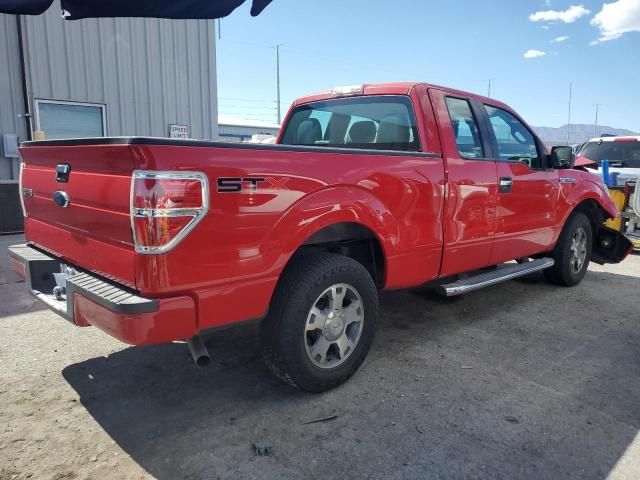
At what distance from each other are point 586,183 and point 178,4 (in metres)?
4.62

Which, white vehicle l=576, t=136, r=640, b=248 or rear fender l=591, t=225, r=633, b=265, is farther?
white vehicle l=576, t=136, r=640, b=248

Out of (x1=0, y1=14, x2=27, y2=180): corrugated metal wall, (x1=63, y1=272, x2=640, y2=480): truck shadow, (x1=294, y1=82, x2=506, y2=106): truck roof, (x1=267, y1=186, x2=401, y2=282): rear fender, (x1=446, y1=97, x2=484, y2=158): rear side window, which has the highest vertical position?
(x1=0, y1=14, x2=27, y2=180): corrugated metal wall

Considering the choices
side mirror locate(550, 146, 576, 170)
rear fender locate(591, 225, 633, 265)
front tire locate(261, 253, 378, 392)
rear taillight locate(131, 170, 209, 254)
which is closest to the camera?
rear taillight locate(131, 170, 209, 254)

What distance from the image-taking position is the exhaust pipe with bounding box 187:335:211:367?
2562 mm

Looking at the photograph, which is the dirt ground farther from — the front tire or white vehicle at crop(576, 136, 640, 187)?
white vehicle at crop(576, 136, 640, 187)

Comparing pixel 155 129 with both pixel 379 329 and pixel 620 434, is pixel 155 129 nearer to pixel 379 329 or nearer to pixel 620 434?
pixel 379 329

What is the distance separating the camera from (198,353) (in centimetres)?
258

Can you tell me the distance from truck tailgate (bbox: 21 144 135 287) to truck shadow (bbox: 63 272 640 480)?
0.86 m

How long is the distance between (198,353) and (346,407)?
913mm

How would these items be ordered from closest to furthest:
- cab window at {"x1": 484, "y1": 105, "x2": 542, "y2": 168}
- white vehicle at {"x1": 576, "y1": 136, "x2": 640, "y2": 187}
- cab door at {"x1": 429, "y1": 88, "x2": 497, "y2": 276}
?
cab door at {"x1": 429, "y1": 88, "x2": 497, "y2": 276} → cab window at {"x1": 484, "y1": 105, "x2": 542, "y2": 168} → white vehicle at {"x1": 576, "y1": 136, "x2": 640, "y2": 187}

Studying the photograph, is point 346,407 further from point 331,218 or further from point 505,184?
point 505,184

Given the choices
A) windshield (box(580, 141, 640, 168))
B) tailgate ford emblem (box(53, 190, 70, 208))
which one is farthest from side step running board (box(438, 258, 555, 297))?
windshield (box(580, 141, 640, 168))

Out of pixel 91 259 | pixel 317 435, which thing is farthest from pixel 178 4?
pixel 317 435

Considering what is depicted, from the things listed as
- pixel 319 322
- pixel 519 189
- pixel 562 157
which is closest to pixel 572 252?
pixel 562 157
